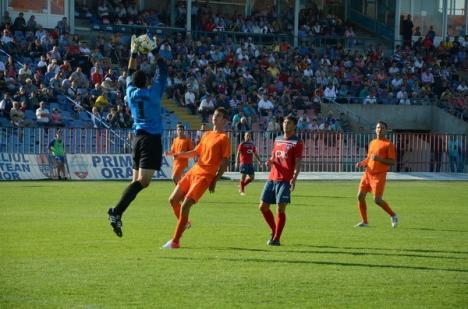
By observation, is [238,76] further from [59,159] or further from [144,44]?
[144,44]

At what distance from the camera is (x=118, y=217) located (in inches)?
473

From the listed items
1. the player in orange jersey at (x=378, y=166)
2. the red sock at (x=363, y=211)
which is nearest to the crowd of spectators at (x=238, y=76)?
the player in orange jersey at (x=378, y=166)

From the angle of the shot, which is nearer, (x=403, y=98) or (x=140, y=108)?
(x=140, y=108)

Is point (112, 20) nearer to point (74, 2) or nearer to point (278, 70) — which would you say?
point (74, 2)

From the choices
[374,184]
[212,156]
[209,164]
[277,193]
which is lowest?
[374,184]

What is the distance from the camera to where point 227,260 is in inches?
462

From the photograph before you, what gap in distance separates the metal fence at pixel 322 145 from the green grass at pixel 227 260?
10.3 meters

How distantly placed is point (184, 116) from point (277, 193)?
2451 centimetres

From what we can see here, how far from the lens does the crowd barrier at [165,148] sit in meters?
31.0

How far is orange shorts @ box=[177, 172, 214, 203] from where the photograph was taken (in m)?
12.9

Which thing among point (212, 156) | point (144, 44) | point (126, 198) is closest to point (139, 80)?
point (144, 44)

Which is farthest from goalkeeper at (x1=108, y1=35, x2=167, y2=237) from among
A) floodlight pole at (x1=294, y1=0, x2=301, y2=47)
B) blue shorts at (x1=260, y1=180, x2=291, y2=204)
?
floodlight pole at (x1=294, y1=0, x2=301, y2=47)

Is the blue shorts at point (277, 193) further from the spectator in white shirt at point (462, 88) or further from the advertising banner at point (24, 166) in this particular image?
the spectator in white shirt at point (462, 88)

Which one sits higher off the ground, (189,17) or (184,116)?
(189,17)
